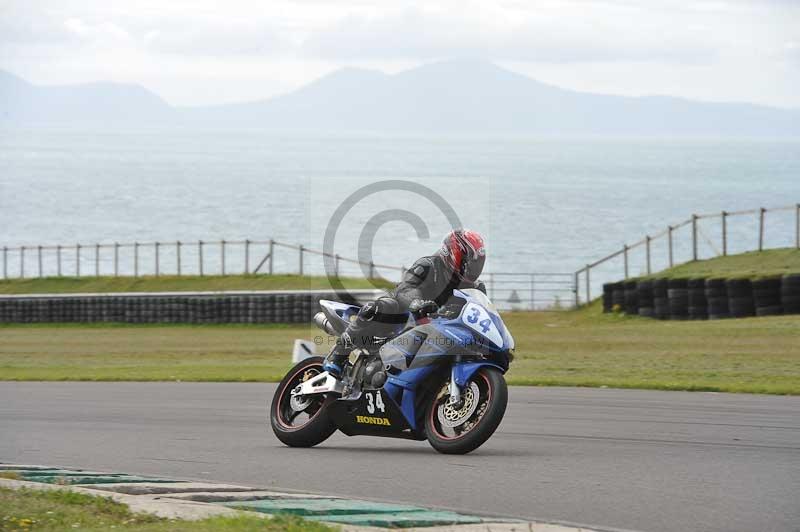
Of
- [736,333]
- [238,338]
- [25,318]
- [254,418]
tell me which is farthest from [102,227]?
[254,418]

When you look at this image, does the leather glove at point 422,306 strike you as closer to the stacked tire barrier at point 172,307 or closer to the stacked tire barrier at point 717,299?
the stacked tire barrier at point 717,299

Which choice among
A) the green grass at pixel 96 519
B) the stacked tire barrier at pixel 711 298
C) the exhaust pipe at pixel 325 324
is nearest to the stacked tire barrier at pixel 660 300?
the stacked tire barrier at pixel 711 298

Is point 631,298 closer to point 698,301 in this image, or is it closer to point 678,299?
point 678,299

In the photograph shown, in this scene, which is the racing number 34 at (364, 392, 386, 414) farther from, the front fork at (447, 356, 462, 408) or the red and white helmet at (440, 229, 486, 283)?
the red and white helmet at (440, 229, 486, 283)

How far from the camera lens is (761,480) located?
816 cm

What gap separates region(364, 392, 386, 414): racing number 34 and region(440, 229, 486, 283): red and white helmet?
46.0 inches

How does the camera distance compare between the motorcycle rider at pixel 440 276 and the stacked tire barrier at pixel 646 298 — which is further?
the stacked tire barrier at pixel 646 298

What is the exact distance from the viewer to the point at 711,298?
28.1 meters

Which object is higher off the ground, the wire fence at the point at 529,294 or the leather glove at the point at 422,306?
the leather glove at the point at 422,306

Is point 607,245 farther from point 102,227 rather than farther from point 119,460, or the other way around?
point 119,460

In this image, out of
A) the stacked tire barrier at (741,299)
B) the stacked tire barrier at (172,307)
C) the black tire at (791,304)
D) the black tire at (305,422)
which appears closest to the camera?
the black tire at (305,422)

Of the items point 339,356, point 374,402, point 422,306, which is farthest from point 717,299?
point 422,306

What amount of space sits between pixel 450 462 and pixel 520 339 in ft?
61.0

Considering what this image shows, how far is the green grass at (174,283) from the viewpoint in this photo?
134ft
